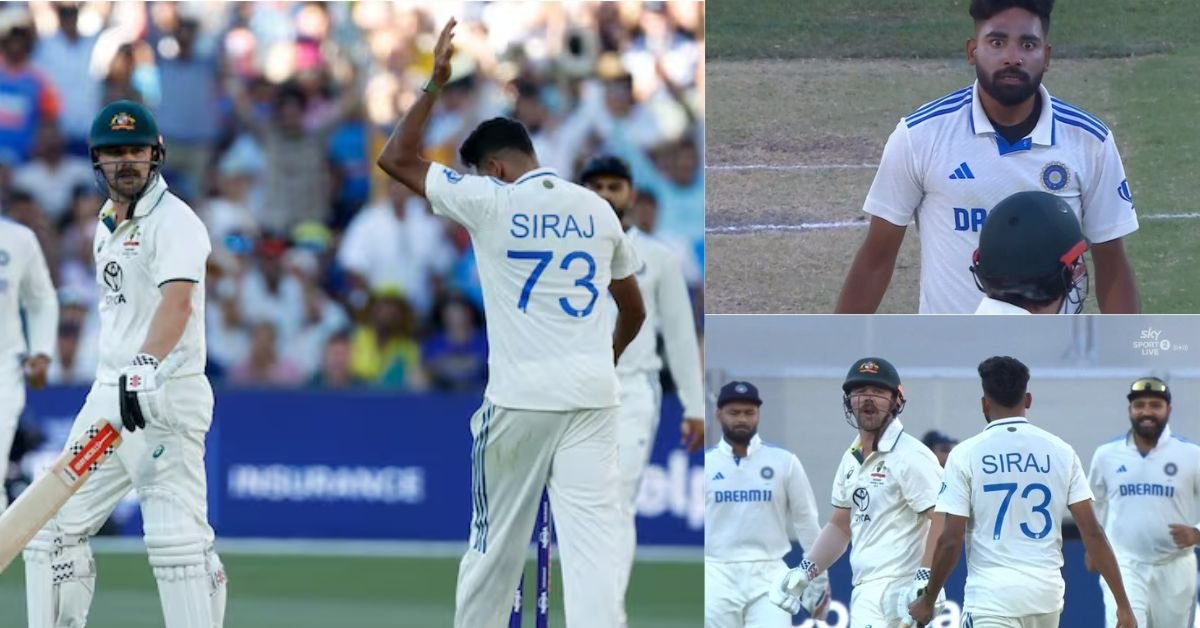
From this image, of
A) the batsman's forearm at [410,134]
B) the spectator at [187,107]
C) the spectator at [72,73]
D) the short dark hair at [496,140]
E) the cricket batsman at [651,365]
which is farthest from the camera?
the spectator at [72,73]

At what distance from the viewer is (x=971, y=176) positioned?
4.84 m

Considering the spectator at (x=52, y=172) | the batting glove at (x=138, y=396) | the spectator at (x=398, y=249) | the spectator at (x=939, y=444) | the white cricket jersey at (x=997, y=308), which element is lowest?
the spectator at (x=939, y=444)

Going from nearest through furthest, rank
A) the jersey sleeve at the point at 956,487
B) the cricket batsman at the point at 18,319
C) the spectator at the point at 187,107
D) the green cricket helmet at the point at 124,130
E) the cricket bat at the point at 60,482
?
1. the jersey sleeve at the point at 956,487
2. the cricket bat at the point at 60,482
3. the green cricket helmet at the point at 124,130
4. the cricket batsman at the point at 18,319
5. the spectator at the point at 187,107

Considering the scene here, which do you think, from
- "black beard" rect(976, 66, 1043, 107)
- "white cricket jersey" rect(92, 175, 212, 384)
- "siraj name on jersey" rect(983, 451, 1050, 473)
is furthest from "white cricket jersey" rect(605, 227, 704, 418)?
"black beard" rect(976, 66, 1043, 107)

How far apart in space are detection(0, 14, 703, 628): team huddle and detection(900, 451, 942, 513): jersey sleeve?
3.44 feet

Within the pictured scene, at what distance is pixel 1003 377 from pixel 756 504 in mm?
859

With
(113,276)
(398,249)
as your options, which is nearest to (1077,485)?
(113,276)

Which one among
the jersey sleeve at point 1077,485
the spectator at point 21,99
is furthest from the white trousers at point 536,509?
the spectator at point 21,99

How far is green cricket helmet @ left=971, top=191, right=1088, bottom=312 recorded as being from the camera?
474cm

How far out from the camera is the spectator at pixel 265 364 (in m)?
12.1

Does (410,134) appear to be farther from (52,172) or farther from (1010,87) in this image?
(52,172)

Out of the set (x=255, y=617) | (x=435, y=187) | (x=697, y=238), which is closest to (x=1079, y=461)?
(x=435, y=187)

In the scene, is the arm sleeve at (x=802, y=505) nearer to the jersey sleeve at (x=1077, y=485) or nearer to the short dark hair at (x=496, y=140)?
the jersey sleeve at (x=1077, y=485)

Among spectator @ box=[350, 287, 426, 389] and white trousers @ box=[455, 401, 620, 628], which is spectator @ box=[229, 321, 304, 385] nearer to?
spectator @ box=[350, 287, 426, 389]
